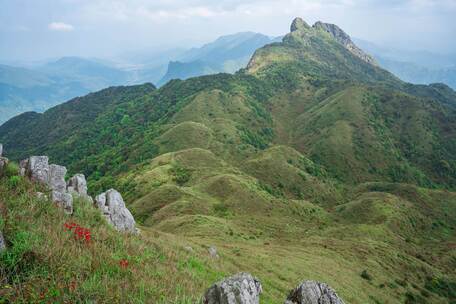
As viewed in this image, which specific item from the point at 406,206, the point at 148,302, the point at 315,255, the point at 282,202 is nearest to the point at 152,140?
the point at 282,202

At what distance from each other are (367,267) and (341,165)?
355 ft

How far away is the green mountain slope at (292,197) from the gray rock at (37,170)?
13.5 feet

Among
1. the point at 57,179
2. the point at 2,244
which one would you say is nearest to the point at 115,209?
the point at 57,179

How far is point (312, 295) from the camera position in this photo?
10820 millimetres

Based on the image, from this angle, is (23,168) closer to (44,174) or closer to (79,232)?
(44,174)

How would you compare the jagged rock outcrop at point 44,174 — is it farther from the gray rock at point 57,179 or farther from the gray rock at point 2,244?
the gray rock at point 2,244

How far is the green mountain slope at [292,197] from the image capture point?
1406 inches

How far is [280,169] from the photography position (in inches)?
4609

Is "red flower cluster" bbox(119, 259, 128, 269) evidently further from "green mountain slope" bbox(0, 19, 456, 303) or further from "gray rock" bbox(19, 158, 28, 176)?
"gray rock" bbox(19, 158, 28, 176)

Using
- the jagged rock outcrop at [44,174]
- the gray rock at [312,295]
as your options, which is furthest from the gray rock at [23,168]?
the gray rock at [312,295]

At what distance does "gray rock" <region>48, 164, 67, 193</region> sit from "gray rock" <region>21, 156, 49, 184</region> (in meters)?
0.42

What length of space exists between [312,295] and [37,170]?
14.8 metres

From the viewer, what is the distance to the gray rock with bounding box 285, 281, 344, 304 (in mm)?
10758

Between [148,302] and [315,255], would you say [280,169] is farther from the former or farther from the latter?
[148,302]
